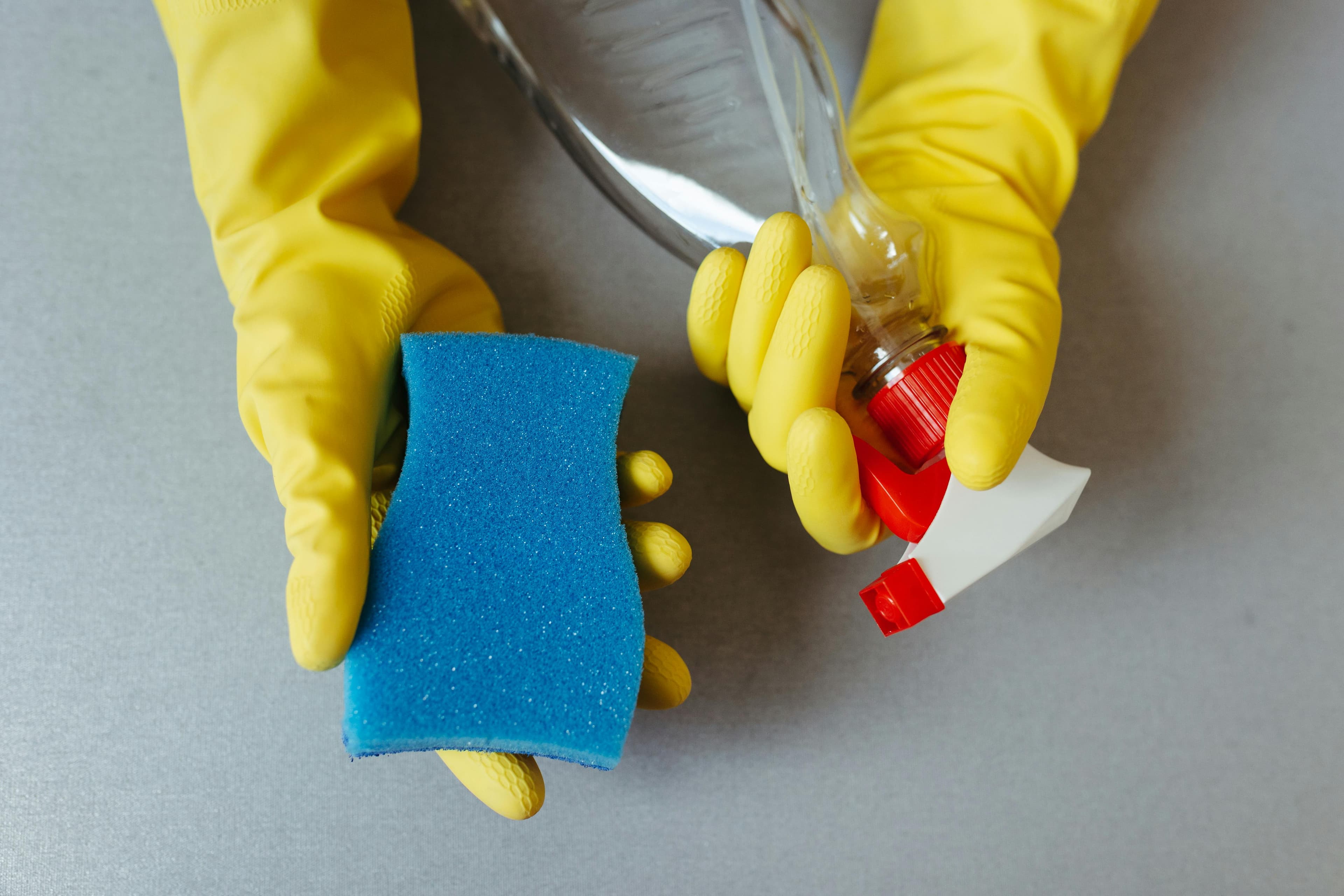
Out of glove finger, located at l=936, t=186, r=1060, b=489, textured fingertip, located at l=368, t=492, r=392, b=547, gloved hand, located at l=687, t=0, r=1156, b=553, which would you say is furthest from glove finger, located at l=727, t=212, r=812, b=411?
textured fingertip, located at l=368, t=492, r=392, b=547

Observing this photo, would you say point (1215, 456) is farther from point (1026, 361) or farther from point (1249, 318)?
point (1026, 361)

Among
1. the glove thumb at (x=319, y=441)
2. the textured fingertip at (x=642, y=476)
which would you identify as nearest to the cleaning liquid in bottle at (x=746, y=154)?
the textured fingertip at (x=642, y=476)

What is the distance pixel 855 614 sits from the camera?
53 cm

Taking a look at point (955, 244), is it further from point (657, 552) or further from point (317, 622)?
point (317, 622)

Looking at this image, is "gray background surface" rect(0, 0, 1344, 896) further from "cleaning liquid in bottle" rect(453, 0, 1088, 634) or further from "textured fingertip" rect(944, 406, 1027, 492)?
"textured fingertip" rect(944, 406, 1027, 492)

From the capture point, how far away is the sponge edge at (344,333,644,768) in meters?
0.37

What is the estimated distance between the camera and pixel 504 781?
0.40 metres

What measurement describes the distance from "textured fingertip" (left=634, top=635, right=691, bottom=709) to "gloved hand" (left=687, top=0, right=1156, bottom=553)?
10 centimetres

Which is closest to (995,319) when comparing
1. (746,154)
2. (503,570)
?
(746,154)

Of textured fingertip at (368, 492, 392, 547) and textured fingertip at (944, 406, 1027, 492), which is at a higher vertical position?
textured fingertip at (944, 406, 1027, 492)

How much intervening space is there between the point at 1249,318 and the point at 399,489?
0.59 m

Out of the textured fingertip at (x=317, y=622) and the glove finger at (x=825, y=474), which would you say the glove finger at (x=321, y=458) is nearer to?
the textured fingertip at (x=317, y=622)

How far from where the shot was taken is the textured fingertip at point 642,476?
0.43m

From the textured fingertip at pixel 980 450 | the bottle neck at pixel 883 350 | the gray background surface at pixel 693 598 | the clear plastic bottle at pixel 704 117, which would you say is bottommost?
the gray background surface at pixel 693 598
